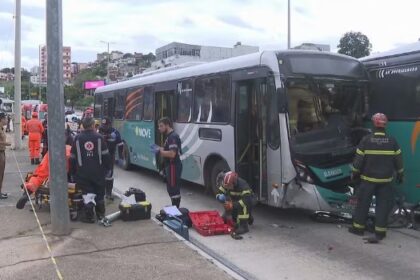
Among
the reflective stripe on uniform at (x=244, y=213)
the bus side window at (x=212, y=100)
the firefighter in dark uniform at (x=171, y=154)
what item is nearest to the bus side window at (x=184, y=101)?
the bus side window at (x=212, y=100)

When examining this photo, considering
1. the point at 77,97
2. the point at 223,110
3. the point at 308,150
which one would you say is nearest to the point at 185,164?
the point at 223,110

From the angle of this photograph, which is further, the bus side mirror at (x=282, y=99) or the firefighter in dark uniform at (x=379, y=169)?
the bus side mirror at (x=282, y=99)

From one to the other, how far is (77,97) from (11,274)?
92562mm

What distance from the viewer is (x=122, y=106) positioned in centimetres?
1549

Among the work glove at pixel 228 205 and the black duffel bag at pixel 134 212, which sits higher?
the work glove at pixel 228 205

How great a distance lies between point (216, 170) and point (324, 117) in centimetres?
239

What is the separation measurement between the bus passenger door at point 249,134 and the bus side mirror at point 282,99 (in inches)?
25.7

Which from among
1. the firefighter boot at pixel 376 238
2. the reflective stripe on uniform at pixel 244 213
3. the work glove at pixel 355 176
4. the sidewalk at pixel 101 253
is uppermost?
the work glove at pixel 355 176

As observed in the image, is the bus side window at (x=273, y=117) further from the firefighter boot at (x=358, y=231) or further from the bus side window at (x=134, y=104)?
the bus side window at (x=134, y=104)

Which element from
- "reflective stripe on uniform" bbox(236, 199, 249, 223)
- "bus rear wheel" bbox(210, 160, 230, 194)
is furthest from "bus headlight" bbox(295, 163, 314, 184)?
"bus rear wheel" bbox(210, 160, 230, 194)

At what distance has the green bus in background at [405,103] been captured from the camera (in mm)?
8094

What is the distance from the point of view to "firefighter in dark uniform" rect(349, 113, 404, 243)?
737 centimetres

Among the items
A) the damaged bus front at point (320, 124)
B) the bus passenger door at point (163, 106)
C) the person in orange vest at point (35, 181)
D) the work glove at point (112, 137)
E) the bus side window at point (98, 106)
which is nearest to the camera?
the damaged bus front at point (320, 124)

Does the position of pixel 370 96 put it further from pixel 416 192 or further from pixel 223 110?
pixel 223 110
